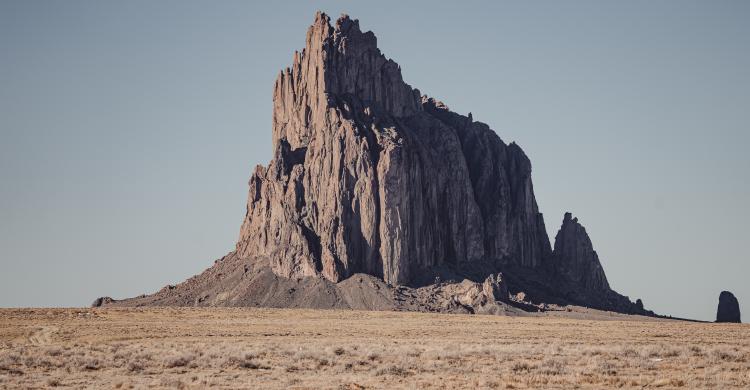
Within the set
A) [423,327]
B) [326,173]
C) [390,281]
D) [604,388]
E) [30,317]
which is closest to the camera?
[604,388]

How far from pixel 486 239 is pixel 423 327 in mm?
84927

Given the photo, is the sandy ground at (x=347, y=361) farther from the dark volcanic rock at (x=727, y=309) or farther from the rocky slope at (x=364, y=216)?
the dark volcanic rock at (x=727, y=309)

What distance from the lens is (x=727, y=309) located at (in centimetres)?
18762

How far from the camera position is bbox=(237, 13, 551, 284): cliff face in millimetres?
166750

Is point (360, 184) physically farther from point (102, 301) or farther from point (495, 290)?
point (102, 301)

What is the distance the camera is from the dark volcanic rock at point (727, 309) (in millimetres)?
186250

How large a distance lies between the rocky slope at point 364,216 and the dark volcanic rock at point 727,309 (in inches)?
602

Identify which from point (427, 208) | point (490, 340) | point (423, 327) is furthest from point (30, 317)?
point (427, 208)

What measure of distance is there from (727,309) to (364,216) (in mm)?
75663

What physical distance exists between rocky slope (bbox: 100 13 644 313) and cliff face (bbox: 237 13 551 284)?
0.81 ft

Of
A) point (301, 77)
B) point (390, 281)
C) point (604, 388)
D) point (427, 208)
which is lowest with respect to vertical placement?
point (604, 388)

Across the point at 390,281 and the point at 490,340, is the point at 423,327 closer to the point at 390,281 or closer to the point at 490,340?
the point at 490,340

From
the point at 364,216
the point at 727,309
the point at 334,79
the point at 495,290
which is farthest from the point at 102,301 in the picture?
the point at 727,309

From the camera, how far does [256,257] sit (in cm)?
17825
